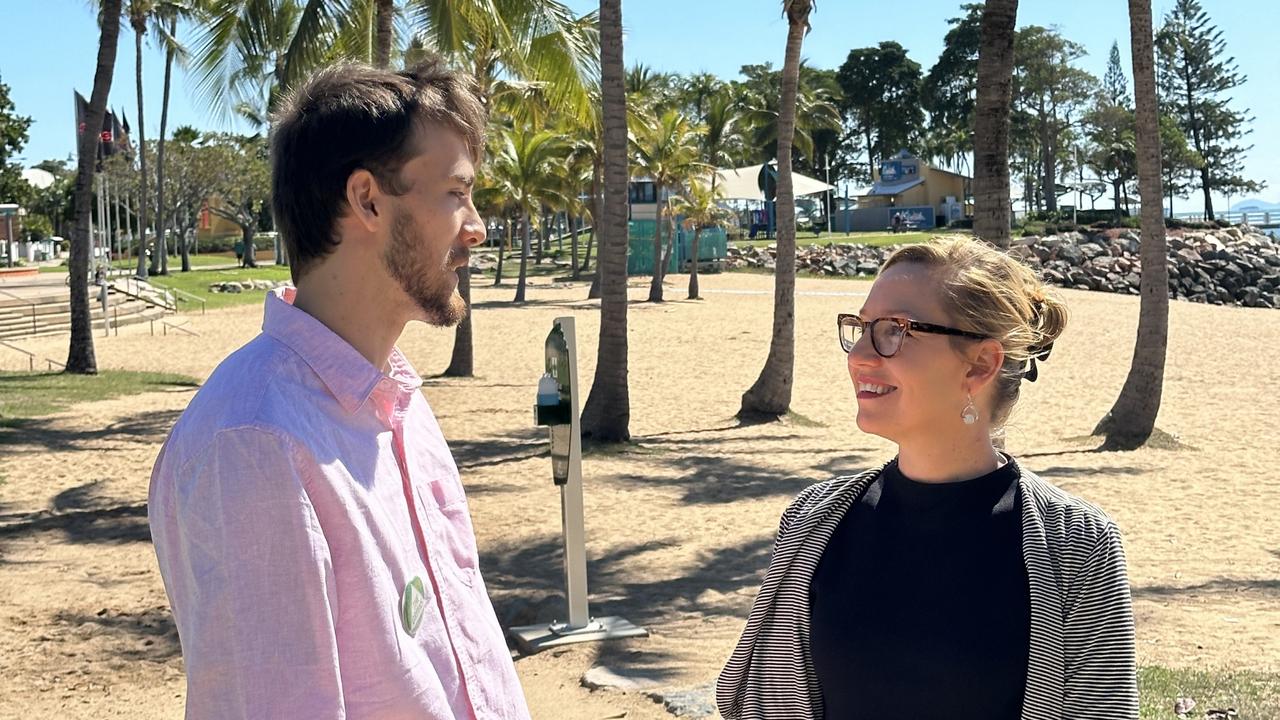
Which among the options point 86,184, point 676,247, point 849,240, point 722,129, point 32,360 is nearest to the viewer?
point 86,184

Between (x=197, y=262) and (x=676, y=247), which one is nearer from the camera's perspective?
(x=676, y=247)

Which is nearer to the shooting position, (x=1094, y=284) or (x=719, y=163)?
(x=1094, y=284)

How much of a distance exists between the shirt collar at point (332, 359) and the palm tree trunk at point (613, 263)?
11.3 m

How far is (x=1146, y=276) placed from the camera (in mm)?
13680

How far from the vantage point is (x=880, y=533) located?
7.22 feet

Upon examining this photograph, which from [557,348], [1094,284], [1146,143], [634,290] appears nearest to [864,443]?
[1146,143]

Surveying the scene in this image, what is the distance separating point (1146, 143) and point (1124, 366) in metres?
8.74

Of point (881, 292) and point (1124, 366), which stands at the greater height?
point (881, 292)

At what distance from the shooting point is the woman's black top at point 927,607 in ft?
6.73

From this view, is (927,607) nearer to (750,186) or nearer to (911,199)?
(750,186)

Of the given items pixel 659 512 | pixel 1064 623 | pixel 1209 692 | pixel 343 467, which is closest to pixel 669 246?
pixel 659 512

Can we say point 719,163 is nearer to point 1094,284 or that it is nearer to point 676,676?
point 1094,284

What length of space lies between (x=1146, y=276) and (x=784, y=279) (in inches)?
172

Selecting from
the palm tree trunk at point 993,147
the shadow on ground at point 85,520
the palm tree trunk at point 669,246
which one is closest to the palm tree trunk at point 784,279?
the palm tree trunk at point 993,147
